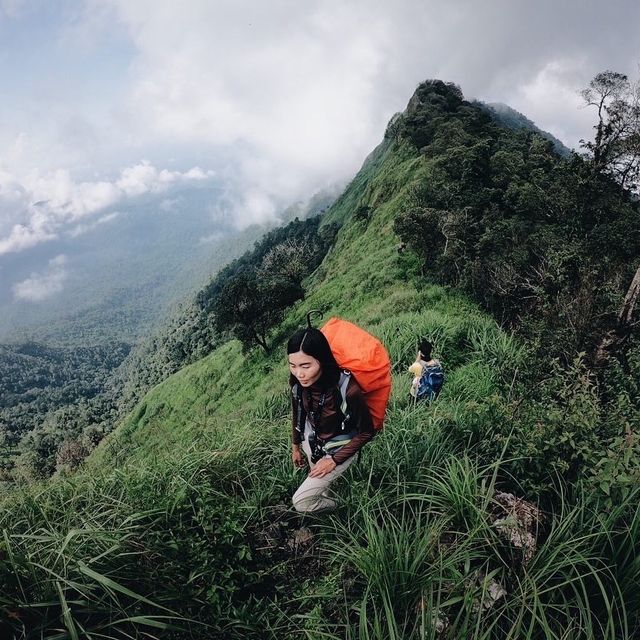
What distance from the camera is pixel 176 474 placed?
10.7 ft

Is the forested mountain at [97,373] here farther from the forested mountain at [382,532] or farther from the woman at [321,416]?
the woman at [321,416]

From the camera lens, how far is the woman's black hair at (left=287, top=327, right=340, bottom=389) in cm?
268

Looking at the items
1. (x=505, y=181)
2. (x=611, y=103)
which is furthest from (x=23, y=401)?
(x=611, y=103)

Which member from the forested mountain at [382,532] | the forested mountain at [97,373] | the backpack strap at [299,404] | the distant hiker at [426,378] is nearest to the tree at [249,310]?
the forested mountain at [97,373]

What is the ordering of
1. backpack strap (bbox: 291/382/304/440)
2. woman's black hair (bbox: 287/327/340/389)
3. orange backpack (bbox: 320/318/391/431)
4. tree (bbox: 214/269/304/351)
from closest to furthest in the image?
woman's black hair (bbox: 287/327/340/389), orange backpack (bbox: 320/318/391/431), backpack strap (bbox: 291/382/304/440), tree (bbox: 214/269/304/351)

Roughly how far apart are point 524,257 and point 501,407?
17709 millimetres

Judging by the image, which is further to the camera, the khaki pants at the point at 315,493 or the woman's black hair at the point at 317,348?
the khaki pants at the point at 315,493

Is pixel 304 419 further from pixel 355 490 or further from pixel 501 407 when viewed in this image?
pixel 501 407

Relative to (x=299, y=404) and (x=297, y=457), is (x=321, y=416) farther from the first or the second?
(x=297, y=457)

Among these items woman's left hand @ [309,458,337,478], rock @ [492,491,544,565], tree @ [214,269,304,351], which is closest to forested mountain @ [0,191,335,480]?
tree @ [214,269,304,351]

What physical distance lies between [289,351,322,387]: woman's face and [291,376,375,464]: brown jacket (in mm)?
160

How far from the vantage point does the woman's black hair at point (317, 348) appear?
2.68 metres

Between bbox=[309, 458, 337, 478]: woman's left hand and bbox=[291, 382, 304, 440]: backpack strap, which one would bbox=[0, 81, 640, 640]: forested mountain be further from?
bbox=[291, 382, 304, 440]: backpack strap

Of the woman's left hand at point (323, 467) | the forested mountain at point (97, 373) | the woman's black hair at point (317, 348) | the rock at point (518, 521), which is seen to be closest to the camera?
the rock at point (518, 521)
